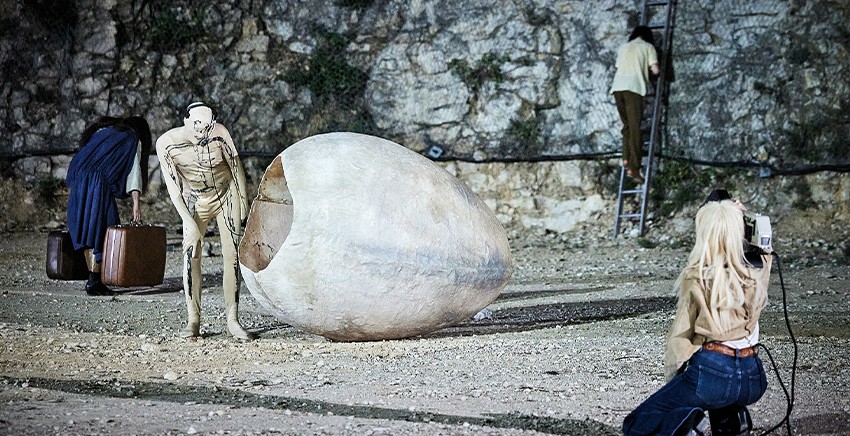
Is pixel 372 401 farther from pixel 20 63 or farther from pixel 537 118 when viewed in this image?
pixel 20 63

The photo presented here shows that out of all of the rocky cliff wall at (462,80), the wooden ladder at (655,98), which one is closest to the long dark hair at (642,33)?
the wooden ladder at (655,98)

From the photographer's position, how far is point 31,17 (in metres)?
16.6

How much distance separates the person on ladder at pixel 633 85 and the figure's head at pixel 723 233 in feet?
33.6

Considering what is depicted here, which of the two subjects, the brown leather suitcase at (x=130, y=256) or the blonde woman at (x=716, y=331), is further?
the brown leather suitcase at (x=130, y=256)

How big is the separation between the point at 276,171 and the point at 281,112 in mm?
8637

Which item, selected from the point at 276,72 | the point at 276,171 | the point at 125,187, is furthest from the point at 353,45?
the point at 276,171

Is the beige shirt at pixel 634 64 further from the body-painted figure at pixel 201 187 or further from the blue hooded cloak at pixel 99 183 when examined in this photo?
the body-painted figure at pixel 201 187

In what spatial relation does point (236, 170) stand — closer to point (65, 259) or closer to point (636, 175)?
point (65, 259)

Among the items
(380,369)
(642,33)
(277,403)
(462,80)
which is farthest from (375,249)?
(462,80)

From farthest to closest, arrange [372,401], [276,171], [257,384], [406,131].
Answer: [406,131]
[276,171]
[257,384]
[372,401]

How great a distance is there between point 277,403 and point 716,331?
2381 millimetres

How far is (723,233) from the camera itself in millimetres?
4289

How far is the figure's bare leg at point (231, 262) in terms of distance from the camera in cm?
764

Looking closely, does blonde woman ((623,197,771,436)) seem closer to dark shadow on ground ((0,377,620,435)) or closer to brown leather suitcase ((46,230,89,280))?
dark shadow on ground ((0,377,620,435))
